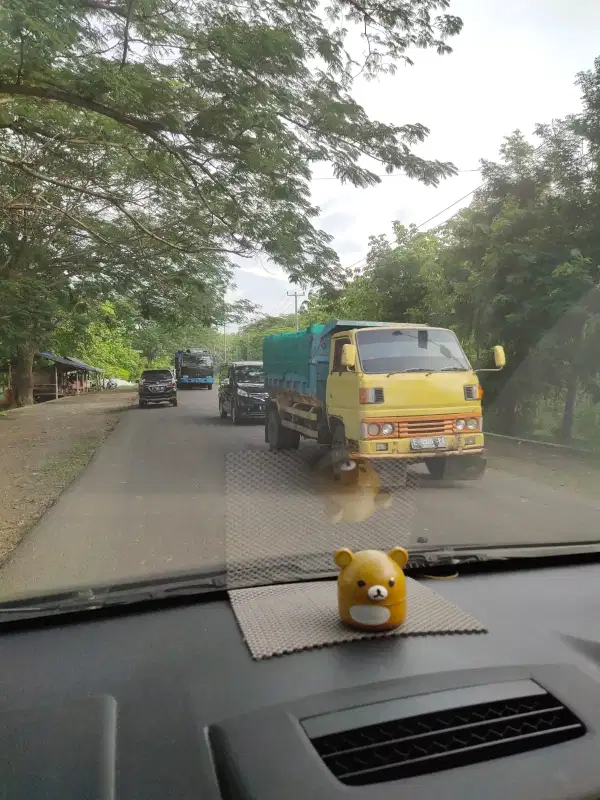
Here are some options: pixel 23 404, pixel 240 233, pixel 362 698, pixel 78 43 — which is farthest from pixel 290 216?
pixel 23 404

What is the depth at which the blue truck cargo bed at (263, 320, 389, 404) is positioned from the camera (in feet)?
33.7

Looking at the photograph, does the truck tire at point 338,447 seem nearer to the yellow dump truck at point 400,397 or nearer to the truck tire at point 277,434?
the yellow dump truck at point 400,397

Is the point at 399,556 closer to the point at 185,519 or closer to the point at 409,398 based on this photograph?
the point at 185,519

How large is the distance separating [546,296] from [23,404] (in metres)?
29.0

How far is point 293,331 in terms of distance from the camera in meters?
11.9

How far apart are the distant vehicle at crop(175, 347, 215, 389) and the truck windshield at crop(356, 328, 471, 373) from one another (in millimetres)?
20048

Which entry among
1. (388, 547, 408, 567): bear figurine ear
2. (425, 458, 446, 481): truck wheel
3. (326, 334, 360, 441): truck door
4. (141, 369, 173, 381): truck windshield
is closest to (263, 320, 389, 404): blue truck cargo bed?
(326, 334, 360, 441): truck door

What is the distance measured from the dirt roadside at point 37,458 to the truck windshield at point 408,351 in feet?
14.9

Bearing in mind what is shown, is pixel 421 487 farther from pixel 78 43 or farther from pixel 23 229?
pixel 23 229

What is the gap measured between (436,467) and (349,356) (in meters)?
1.85

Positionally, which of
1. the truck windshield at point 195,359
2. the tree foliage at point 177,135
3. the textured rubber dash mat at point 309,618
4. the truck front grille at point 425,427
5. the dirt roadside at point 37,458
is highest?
the tree foliage at point 177,135

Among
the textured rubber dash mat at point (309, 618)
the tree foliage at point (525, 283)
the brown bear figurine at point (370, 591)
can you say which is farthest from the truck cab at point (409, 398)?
the brown bear figurine at point (370, 591)

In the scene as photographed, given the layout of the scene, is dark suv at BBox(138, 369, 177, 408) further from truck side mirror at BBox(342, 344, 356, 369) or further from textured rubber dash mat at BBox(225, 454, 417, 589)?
textured rubber dash mat at BBox(225, 454, 417, 589)

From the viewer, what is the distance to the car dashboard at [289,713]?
5.92ft
